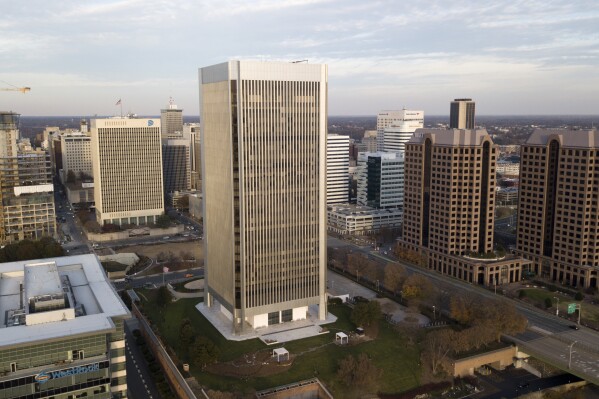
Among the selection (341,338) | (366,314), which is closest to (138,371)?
(341,338)

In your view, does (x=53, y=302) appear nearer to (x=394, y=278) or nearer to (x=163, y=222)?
(x=394, y=278)

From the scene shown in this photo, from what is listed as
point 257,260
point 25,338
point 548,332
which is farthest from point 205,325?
point 548,332

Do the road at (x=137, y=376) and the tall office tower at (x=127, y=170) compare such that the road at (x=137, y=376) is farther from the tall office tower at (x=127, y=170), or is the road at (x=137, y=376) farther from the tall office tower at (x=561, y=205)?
the tall office tower at (x=127, y=170)

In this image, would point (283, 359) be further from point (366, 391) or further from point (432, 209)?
point (432, 209)

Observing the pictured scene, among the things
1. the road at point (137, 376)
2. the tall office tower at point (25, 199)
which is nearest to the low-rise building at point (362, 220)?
the road at point (137, 376)

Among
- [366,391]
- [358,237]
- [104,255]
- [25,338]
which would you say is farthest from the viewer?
[358,237]

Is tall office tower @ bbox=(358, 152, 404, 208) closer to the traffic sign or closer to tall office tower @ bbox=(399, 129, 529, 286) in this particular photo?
tall office tower @ bbox=(399, 129, 529, 286)
